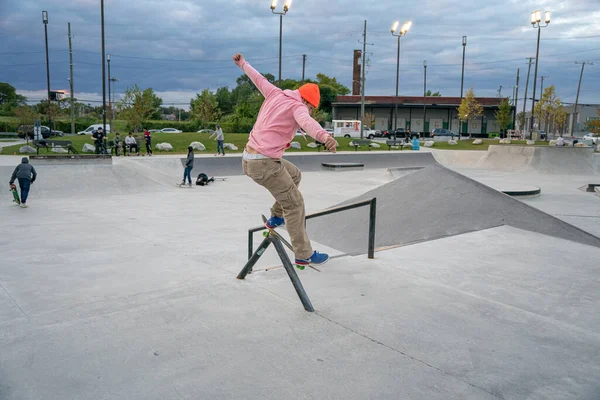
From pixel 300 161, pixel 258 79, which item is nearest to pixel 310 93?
pixel 258 79

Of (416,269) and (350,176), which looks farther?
(350,176)

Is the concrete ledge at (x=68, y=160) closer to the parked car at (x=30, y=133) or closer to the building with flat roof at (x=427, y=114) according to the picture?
the parked car at (x=30, y=133)

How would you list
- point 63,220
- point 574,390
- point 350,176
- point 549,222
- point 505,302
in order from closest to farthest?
point 574,390 < point 505,302 < point 549,222 < point 63,220 < point 350,176

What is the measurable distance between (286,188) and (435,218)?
4.58m

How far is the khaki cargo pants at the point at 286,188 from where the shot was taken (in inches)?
157

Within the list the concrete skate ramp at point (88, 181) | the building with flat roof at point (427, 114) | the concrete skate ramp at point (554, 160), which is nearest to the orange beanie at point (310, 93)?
the concrete skate ramp at point (88, 181)

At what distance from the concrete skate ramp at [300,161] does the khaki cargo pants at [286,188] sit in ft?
51.8

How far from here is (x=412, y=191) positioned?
9203mm

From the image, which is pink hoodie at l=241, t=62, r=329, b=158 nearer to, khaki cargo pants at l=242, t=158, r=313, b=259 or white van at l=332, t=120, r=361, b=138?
khaki cargo pants at l=242, t=158, r=313, b=259

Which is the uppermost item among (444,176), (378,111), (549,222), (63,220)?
(378,111)

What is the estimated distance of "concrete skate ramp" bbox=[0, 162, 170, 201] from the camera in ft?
46.7

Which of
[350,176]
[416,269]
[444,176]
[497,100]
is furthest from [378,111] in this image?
[416,269]

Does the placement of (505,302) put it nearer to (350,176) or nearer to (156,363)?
(156,363)

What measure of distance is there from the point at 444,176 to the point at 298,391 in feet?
24.4
